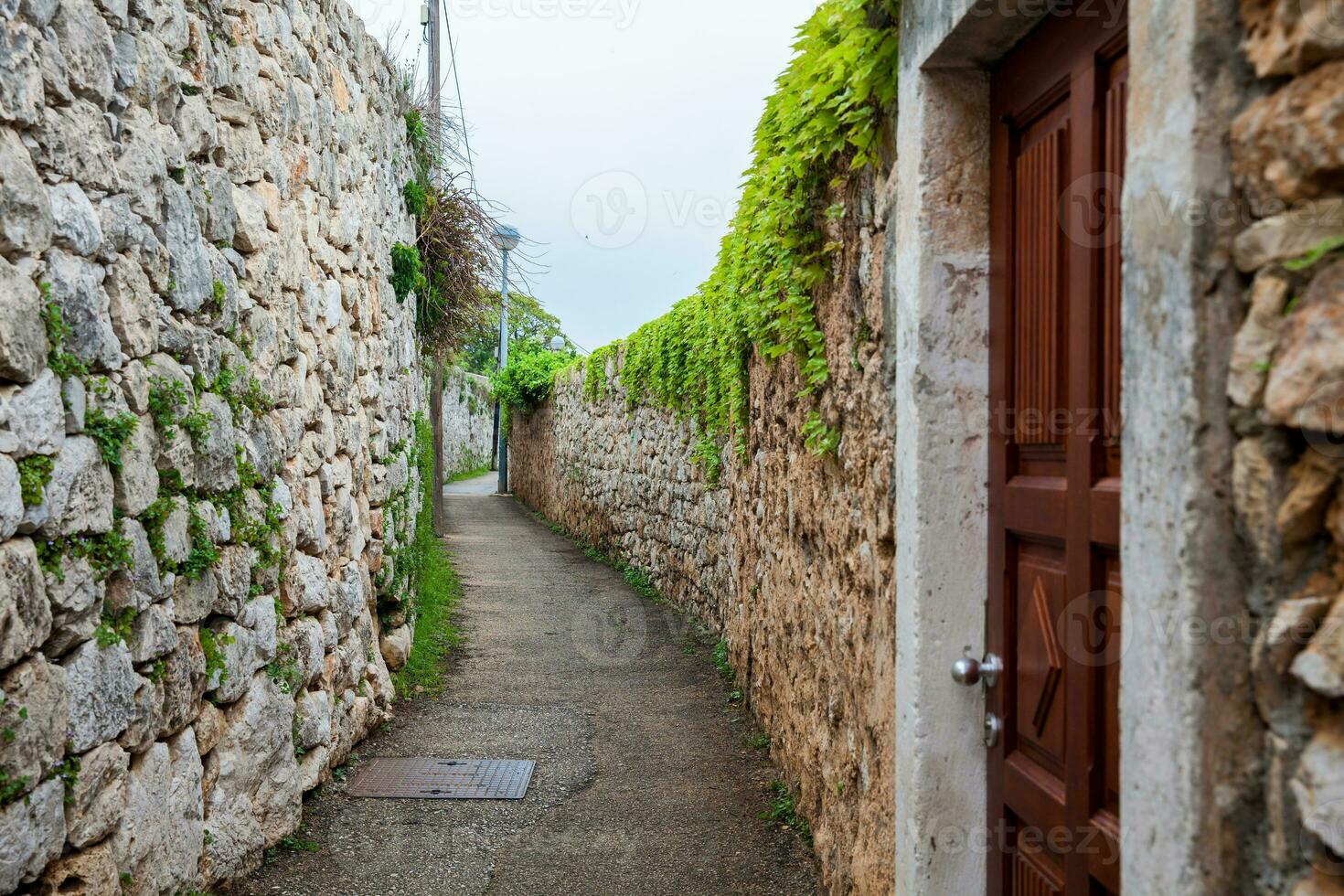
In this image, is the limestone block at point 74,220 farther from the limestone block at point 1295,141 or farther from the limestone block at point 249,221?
the limestone block at point 1295,141

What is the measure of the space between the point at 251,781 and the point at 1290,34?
371 centimetres

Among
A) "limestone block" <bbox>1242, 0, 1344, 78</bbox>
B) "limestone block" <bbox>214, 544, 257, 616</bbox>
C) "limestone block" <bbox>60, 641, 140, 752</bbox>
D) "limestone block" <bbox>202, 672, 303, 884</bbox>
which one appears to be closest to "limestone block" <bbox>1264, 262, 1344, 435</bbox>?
"limestone block" <bbox>1242, 0, 1344, 78</bbox>

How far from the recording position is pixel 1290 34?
1084 millimetres

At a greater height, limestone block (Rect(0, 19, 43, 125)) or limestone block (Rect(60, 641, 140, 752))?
limestone block (Rect(0, 19, 43, 125))

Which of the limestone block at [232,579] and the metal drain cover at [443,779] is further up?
the limestone block at [232,579]

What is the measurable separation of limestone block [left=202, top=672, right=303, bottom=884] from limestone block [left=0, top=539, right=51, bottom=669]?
121cm

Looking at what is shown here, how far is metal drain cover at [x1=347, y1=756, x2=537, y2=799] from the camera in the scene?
14.2 feet

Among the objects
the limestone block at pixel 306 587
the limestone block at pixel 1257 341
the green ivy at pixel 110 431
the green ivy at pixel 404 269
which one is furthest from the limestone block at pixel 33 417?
the green ivy at pixel 404 269

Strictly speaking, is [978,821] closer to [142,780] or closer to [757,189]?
[142,780]

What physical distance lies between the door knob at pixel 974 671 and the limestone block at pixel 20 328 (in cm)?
225

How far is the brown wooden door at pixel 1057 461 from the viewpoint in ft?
5.44

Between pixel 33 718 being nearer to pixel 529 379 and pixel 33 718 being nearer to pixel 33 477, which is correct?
pixel 33 477

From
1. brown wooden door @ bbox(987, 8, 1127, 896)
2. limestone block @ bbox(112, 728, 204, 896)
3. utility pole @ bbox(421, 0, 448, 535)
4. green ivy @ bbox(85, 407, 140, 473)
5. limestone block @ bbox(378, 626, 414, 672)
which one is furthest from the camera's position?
utility pole @ bbox(421, 0, 448, 535)

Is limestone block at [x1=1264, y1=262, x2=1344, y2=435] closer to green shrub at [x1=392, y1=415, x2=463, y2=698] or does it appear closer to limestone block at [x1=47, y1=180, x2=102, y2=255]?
limestone block at [x1=47, y1=180, x2=102, y2=255]
